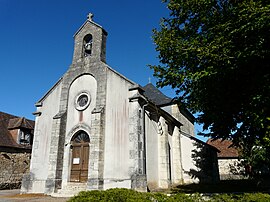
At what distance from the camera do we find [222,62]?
894 centimetres

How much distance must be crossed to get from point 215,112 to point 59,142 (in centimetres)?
925

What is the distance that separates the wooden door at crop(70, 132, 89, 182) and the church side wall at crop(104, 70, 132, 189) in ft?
5.81

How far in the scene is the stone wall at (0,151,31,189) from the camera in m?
18.5

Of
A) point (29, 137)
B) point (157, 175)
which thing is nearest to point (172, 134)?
point (157, 175)

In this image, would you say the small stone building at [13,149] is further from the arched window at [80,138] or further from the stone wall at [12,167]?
the arched window at [80,138]

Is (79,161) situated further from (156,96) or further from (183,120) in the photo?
(183,120)

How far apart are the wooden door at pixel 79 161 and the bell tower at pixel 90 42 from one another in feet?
18.0

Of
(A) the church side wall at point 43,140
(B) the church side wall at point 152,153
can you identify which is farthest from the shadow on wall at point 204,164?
(A) the church side wall at point 43,140

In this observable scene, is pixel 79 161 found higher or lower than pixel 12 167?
higher

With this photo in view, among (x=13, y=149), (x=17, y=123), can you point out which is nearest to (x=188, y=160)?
(x=13, y=149)

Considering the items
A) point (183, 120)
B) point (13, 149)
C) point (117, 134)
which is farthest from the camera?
point (183, 120)

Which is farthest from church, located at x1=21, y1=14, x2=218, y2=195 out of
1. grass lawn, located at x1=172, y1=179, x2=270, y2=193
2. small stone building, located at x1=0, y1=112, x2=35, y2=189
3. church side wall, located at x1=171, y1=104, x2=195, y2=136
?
small stone building, located at x1=0, y1=112, x2=35, y2=189

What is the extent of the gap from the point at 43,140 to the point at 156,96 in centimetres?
1151

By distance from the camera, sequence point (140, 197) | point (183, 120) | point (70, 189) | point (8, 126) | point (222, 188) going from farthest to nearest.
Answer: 1. point (183, 120)
2. point (8, 126)
3. point (222, 188)
4. point (70, 189)
5. point (140, 197)
